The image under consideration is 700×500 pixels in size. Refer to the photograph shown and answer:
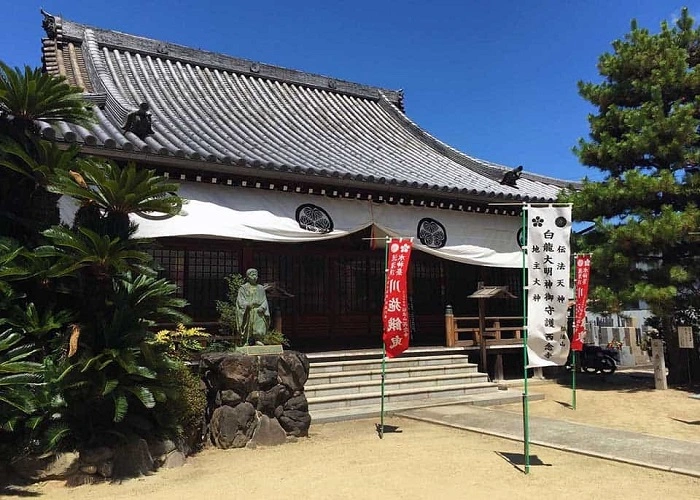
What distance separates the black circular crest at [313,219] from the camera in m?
11.1

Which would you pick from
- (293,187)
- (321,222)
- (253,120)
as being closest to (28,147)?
(293,187)

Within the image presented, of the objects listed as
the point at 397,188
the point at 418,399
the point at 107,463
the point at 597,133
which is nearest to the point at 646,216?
the point at 597,133

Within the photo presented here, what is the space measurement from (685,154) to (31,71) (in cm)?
1264

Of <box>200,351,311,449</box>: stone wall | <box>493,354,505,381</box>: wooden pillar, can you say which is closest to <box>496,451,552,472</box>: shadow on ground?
<box>200,351,311,449</box>: stone wall

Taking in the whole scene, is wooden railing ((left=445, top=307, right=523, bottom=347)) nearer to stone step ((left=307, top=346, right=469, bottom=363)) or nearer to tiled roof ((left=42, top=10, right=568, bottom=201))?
stone step ((left=307, top=346, right=469, bottom=363))

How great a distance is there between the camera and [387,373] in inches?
444

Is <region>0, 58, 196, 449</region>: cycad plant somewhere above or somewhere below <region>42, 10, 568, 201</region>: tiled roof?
below

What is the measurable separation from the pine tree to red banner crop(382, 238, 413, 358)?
6005 millimetres

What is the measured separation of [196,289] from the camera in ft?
38.5

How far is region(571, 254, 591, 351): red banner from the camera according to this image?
11.7 m

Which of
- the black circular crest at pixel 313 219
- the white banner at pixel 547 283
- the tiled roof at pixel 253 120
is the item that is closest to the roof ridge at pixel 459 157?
the tiled roof at pixel 253 120

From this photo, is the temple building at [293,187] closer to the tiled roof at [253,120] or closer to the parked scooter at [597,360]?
the tiled roof at [253,120]

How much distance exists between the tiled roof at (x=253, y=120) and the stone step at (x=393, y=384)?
3.95 metres

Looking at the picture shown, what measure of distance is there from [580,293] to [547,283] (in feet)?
19.9
